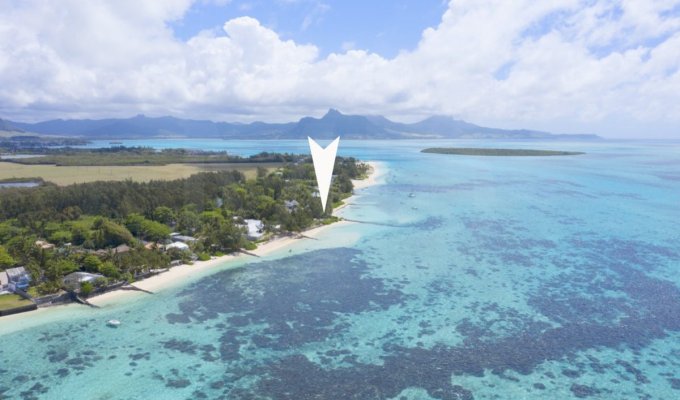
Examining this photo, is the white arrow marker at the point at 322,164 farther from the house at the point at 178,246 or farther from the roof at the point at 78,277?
the house at the point at 178,246

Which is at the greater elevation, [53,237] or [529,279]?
[53,237]

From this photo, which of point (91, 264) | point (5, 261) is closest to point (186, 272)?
point (91, 264)

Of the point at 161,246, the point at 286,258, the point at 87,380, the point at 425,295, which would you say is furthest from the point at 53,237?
the point at 425,295

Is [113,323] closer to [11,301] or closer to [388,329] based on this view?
[11,301]

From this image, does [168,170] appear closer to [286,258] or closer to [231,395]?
[286,258]

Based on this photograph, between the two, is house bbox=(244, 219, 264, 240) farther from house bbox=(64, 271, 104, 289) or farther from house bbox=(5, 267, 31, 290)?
house bbox=(5, 267, 31, 290)

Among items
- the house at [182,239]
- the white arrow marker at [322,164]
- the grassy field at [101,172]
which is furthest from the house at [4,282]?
the grassy field at [101,172]
